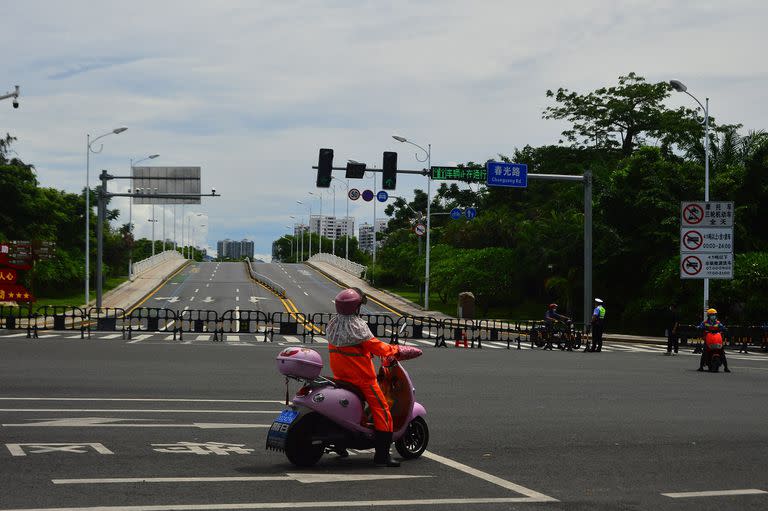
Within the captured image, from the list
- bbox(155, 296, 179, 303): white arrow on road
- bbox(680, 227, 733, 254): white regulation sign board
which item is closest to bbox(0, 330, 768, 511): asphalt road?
bbox(680, 227, 733, 254): white regulation sign board

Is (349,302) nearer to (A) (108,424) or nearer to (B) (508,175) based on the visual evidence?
(A) (108,424)

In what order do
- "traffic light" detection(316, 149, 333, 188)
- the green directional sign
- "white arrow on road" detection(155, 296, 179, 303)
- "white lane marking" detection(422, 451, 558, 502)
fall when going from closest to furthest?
"white lane marking" detection(422, 451, 558, 502) < "traffic light" detection(316, 149, 333, 188) < the green directional sign < "white arrow on road" detection(155, 296, 179, 303)

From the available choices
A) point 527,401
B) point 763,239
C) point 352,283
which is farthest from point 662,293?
point 352,283

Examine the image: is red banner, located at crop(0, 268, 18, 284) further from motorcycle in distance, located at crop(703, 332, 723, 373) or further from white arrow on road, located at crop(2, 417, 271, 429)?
white arrow on road, located at crop(2, 417, 271, 429)

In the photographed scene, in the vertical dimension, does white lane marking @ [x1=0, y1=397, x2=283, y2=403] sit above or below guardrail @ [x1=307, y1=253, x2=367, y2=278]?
below

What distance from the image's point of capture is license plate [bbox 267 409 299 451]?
9.45 m

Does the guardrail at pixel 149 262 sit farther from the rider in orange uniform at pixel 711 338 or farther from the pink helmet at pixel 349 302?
the pink helmet at pixel 349 302

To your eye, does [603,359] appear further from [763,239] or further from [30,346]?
[763,239]

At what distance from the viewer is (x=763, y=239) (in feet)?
162

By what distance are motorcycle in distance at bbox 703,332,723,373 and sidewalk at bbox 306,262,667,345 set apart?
58.9ft

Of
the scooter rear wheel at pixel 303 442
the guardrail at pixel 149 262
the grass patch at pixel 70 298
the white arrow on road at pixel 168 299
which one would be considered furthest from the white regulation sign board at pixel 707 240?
the guardrail at pixel 149 262

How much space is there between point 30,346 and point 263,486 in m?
22.5

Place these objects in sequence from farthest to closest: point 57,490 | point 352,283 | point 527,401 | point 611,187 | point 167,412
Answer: point 352,283 → point 611,187 → point 527,401 → point 167,412 → point 57,490

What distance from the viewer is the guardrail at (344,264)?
342ft
